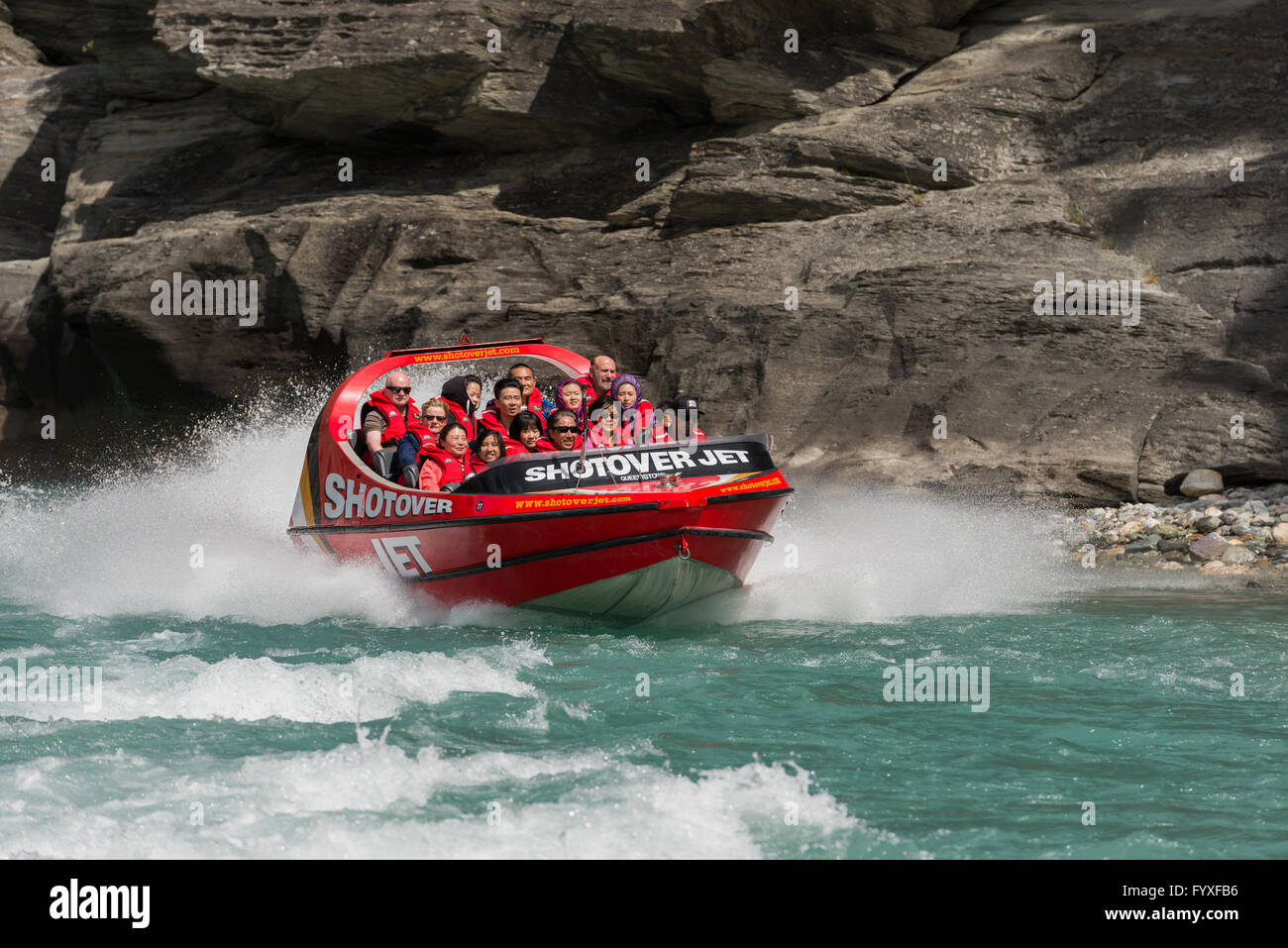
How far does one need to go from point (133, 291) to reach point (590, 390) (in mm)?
10230

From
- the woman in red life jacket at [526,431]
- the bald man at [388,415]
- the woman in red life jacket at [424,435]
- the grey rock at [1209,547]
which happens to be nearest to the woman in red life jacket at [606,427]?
the woman in red life jacket at [526,431]

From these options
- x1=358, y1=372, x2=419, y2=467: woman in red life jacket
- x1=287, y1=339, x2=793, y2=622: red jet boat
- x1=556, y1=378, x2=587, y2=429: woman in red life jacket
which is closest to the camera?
x1=287, y1=339, x2=793, y2=622: red jet boat

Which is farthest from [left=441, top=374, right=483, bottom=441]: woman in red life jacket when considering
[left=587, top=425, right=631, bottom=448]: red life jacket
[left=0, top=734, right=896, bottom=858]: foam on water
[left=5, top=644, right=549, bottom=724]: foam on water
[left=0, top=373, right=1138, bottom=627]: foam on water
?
[left=0, top=734, right=896, bottom=858]: foam on water

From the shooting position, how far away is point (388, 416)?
10.5 m

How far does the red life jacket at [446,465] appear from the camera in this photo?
9320 millimetres

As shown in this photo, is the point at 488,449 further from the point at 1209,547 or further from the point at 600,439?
the point at 1209,547

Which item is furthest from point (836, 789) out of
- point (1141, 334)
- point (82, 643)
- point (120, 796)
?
point (1141, 334)

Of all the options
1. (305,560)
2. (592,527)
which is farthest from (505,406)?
(592,527)

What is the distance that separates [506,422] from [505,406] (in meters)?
0.17

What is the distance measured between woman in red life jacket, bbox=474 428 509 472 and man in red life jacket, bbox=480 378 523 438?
72cm

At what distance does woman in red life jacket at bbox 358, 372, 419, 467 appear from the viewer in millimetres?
10297

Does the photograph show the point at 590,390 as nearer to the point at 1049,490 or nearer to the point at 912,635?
the point at 912,635

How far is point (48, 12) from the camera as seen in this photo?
82.2 ft

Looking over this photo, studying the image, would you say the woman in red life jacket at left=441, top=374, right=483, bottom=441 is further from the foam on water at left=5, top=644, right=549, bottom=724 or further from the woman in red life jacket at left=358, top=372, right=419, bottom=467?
the foam on water at left=5, top=644, right=549, bottom=724
